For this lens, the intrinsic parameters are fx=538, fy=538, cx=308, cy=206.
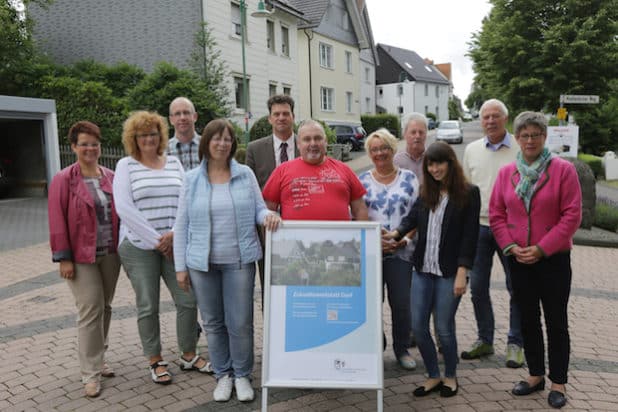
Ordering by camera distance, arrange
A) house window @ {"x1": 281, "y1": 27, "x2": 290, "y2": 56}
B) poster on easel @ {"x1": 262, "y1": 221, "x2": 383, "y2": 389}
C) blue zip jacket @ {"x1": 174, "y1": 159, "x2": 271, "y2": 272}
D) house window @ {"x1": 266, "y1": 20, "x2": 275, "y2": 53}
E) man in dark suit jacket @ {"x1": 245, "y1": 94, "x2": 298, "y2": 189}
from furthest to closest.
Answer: house window @ {"x1": 281, "y1": 27, "x2": 290, "y2": 56} → house window @ {"x1": 266, "y1": 20, "x2": 275, "y2": 53} → man in dark suit jacket @ {"x1": 245, "y1": 94, "x2": 298, "y2": 189} → blue zip jacket @ {"x1": 174, "y1": 159, "x2": 271, "y2": 272} → poster on easel @ {"x1": 262, "y1": 221, "x2": 383, "y2": 389}

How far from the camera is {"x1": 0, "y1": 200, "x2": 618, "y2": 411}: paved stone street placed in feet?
12.8

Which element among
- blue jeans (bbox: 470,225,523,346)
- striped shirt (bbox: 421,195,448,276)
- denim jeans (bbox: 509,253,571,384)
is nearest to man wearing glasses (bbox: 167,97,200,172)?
striped shirt (bbox: 421,195,448,276)

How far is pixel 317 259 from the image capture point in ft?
11.9

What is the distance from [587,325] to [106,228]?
481cm

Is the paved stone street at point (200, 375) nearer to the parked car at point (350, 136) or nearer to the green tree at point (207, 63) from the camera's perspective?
the green tree at point (207, 63)

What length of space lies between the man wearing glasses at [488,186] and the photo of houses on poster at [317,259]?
144 centimetres

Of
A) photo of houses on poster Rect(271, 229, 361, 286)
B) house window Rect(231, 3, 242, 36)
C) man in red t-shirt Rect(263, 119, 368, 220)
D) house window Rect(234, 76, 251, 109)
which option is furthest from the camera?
house window Rect(234, 76, 251, 109)

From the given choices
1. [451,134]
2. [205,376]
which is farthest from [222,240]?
[451,134]

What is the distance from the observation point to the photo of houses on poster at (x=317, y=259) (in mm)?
3600

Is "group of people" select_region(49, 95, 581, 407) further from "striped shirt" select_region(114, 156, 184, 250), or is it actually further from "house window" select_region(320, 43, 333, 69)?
"house window" select_region(320, 43, 333, 69)

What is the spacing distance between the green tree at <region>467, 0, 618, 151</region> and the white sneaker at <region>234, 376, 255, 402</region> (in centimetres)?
→ 2250

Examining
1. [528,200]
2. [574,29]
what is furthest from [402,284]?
[574,29]

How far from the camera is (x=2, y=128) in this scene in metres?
17.2

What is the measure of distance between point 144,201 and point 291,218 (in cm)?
112
